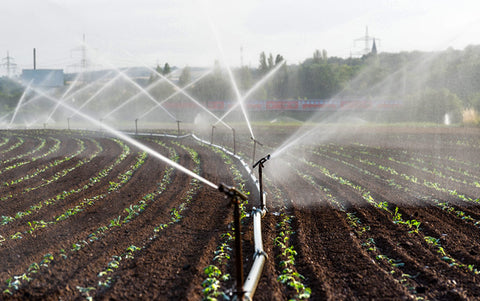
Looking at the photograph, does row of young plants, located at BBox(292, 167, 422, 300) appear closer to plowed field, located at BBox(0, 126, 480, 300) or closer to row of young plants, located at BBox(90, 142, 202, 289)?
plowed field, located at BBox(0, 126, 480, 300)

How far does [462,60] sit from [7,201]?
43737 mm

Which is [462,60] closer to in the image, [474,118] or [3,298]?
[474,118]

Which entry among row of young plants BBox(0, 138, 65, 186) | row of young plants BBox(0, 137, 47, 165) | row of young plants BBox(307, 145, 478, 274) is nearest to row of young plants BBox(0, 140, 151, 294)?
row of young plants BBox(0, 138, 65, 186)

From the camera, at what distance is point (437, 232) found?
27.5 ft

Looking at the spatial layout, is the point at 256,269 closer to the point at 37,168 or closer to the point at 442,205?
the point at 442,205

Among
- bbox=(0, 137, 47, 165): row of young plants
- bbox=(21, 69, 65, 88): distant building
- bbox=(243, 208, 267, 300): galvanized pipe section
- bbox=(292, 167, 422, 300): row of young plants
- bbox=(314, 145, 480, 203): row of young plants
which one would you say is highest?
bbox=(21, 69, 65, 88): distant building

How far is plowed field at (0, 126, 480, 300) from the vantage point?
5984mm

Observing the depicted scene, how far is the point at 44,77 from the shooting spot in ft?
312

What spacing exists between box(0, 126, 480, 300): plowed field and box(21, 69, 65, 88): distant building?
81.2 m

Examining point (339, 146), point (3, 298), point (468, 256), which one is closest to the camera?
point (3, 298)

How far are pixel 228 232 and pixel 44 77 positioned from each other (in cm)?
9610

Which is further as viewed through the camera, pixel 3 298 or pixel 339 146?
pixel 339 146

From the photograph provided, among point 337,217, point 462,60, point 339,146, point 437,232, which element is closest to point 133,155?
point 339,146

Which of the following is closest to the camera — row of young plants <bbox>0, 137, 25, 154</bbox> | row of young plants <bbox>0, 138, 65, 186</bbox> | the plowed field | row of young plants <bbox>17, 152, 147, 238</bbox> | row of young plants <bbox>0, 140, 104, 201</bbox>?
the plowed field
